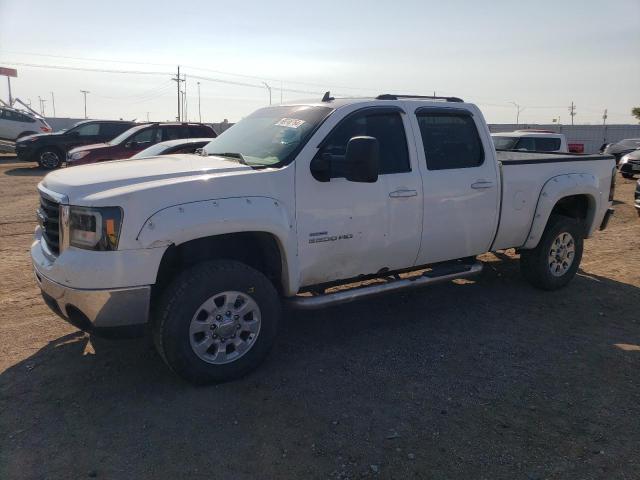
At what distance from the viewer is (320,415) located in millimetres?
3438

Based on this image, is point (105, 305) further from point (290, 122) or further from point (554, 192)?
point (554, 192)

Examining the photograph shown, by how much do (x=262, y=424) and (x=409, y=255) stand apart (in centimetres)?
204

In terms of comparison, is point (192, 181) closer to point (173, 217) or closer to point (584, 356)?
point (173, 217)

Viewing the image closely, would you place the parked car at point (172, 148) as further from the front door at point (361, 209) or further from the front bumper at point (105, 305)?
the front bumper at point (105, 305)

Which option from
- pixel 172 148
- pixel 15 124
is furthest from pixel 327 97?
pixel 15 124

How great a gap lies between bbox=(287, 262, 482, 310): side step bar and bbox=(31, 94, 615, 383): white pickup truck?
0.5 inches

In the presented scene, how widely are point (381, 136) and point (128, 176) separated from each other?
2.08 meters

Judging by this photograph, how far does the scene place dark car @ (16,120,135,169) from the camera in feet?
59.7

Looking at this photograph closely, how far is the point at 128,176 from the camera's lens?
3656mm

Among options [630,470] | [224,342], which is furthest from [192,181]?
[630,470]

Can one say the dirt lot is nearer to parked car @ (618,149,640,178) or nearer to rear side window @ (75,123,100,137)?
parked car @ (618,149,640,178)

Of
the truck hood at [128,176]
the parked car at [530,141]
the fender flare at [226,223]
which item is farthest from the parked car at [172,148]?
the parked car at [530,141]

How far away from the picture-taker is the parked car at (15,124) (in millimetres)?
22859

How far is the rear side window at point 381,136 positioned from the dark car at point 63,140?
15520 millimetres
